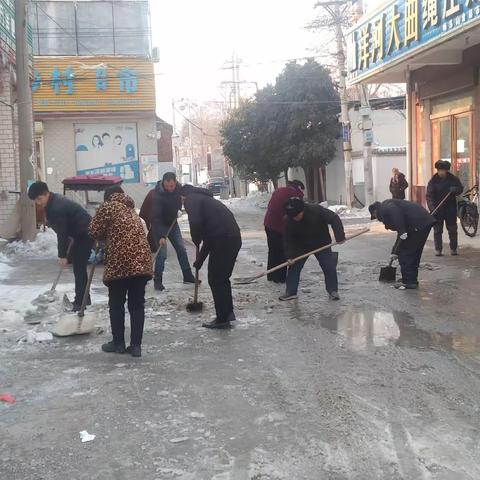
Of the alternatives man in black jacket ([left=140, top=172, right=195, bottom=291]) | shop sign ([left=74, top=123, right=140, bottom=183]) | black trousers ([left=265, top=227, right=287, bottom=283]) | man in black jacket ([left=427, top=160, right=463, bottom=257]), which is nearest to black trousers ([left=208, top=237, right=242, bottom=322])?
man in black jacket ([left=140, top=172, right=195, bottom=291])

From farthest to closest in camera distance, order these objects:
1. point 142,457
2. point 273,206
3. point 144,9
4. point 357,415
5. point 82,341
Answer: point 144,9 → point 273,206 → point 82,341 → point 357,415 → point 142,457

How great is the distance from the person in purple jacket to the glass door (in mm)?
6671

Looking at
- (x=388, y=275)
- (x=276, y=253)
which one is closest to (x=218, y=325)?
(x=276, y=253)

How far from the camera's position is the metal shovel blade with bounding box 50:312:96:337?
20.9ft

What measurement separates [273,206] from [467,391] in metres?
4.98

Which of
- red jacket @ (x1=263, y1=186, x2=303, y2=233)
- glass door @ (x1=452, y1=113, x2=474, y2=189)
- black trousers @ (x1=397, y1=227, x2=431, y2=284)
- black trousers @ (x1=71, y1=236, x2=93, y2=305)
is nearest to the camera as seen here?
black trousers @ (x1=71, y1=236, x2=93, y2=305)

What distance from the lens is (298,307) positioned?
7.65 metres

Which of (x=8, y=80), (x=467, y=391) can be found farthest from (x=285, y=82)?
(x=467, y=391)

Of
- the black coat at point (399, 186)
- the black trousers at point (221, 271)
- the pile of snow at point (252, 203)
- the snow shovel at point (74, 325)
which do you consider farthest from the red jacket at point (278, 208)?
the pile of snow at point (252, 203)

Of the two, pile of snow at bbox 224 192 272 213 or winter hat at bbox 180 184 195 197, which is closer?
winter hat at bbox 180 184 195 197

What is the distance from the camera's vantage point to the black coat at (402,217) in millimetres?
8188

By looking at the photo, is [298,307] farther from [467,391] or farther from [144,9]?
[144,9]

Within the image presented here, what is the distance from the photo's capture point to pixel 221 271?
6.66 m

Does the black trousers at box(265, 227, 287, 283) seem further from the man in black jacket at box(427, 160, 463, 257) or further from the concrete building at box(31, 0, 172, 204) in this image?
the concrete building at box(31, 0, 172, 204)
